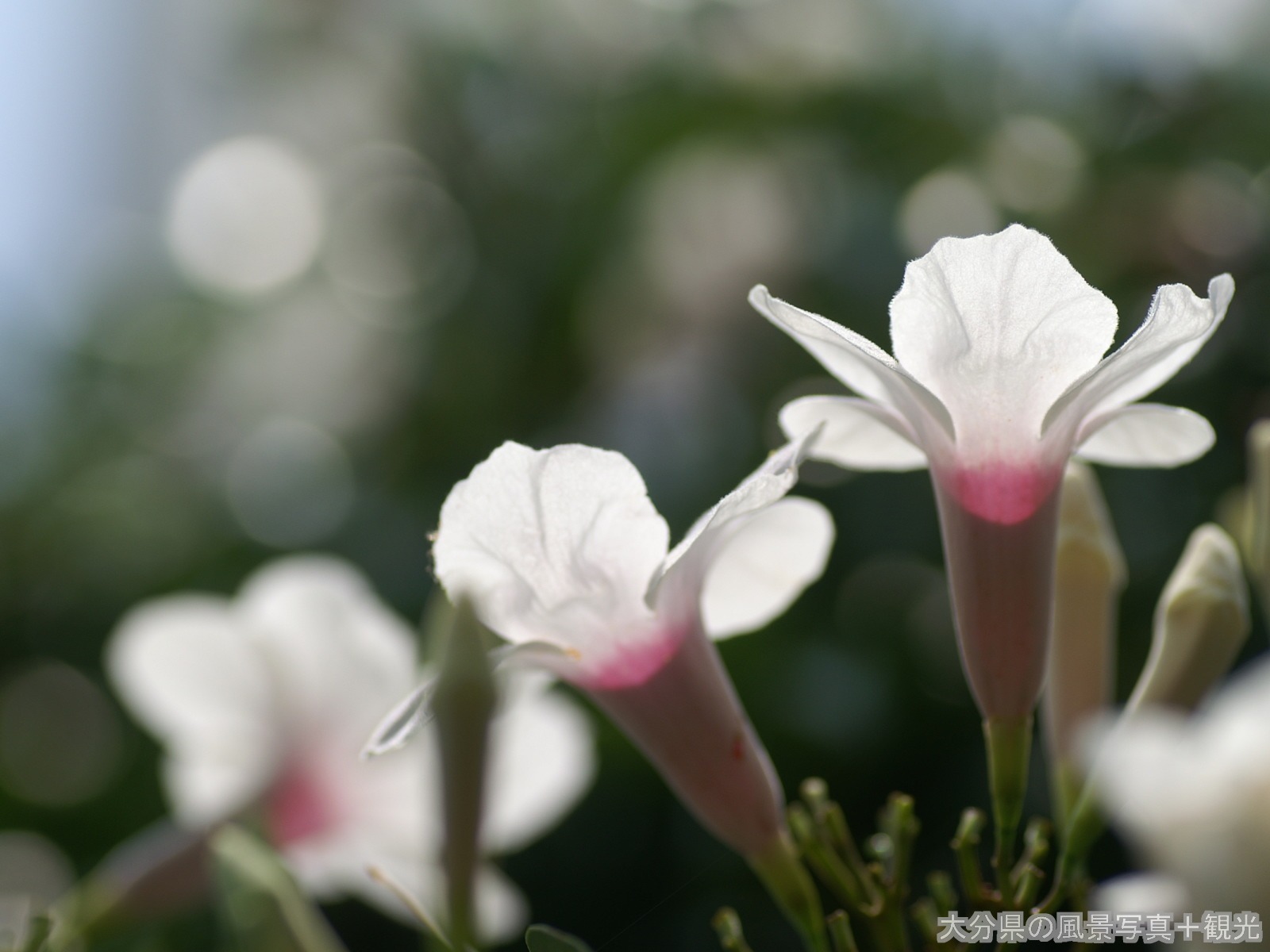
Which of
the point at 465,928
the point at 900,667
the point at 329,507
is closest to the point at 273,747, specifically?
the point at 465,928

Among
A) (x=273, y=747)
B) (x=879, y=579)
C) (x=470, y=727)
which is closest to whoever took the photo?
(x=470, y=727)

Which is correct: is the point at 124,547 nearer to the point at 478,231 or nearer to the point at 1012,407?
the point at 478,231

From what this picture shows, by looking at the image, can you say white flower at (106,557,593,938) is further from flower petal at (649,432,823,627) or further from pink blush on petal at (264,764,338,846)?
flower petal at (649,432,823,627)

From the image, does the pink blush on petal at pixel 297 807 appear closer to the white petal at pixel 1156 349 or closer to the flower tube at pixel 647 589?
the flower tube at pixel 647 589

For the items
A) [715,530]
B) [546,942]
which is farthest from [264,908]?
[715,530]

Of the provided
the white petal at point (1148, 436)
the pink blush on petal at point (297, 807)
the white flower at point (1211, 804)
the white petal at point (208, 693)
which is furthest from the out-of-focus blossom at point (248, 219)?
the white flower at point (1211, 804)

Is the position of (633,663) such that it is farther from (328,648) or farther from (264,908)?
(328,648)
